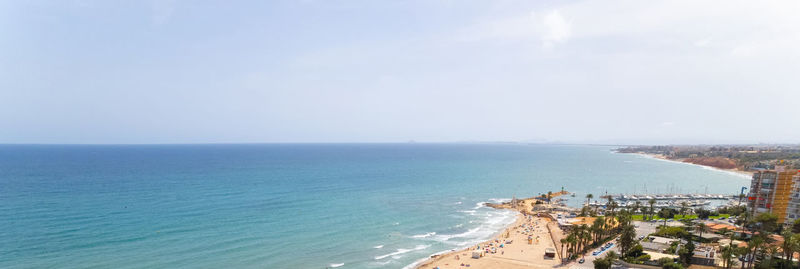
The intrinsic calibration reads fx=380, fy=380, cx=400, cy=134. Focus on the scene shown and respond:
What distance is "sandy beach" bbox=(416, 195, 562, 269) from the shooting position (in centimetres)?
4122

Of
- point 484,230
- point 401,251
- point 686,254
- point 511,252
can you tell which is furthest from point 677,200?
A: point 401,251

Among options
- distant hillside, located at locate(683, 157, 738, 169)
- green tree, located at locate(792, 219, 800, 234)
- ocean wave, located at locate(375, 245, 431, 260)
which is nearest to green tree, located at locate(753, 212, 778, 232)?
green tree, located at locate(792, 219, 800, 234)

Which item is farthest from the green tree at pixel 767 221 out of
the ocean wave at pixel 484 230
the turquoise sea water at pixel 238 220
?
the turquoise sea water at pixel 238 220

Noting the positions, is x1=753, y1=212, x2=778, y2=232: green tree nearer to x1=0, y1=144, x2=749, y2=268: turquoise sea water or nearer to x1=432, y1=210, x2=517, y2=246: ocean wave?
x1=432, y1=210, x2=517, y2=246: ocean wave

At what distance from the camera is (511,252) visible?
151 feet

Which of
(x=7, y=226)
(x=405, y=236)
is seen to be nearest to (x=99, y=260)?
(x=7, y=226)

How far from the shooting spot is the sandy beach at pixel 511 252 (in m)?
41.2

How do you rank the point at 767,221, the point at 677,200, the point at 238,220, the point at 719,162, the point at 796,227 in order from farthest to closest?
the point at 719,162
the point at 677,200
the point at 238,220
the point at 767,221
the point at 796,227

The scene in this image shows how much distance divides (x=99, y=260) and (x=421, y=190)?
63.1 metres

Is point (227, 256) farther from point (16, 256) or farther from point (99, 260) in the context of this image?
point (16, 256)

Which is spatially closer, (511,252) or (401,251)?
(401,251)

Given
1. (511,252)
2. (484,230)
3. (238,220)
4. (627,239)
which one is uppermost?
(627,239)

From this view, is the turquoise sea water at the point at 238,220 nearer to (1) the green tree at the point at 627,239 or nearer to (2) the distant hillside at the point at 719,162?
(1) the green tree at the point at 627,239

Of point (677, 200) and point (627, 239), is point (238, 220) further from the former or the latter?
point (677, 200)
